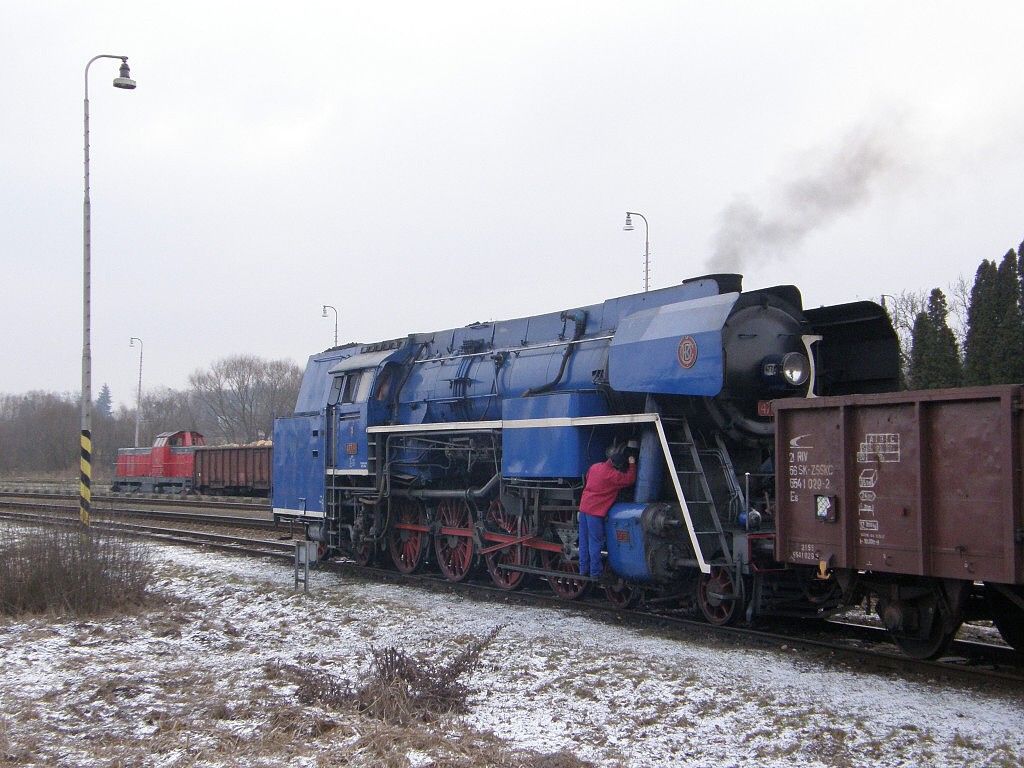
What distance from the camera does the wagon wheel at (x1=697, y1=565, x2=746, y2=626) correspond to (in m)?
9.29

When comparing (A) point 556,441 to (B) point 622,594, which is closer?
(B) point 622,594

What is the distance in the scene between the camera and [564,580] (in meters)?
11.9

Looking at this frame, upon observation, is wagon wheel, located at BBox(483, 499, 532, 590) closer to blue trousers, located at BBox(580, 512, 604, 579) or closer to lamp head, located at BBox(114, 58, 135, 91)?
blue trousers, located at BBox(580, 512, 604, 579)

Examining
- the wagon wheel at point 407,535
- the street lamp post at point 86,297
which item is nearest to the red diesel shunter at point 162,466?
the street lamp post at point 86,297

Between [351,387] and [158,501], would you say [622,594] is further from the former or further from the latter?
[158,501]

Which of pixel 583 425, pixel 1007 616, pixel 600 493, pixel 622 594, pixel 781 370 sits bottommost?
pixel 622 594

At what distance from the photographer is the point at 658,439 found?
9953 millimetres

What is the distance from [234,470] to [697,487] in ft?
106

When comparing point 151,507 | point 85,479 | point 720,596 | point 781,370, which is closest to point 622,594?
point 720,596

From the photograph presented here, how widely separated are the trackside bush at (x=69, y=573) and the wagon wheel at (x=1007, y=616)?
9454 millimetres

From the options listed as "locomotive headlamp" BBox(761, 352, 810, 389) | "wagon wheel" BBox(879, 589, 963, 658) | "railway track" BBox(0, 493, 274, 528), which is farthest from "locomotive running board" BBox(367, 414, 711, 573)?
"railway track" BBox(0, 493, 274, 528)

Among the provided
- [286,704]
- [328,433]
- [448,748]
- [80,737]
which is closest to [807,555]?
[448,748]

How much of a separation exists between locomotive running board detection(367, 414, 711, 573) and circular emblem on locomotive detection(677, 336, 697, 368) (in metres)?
Result: 0.65

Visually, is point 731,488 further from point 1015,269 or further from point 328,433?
point 1015,269
